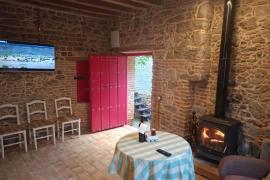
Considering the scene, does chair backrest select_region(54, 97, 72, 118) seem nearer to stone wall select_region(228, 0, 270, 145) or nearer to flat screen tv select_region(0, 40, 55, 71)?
flat screen tv select_region(0, 40, 55, 71)

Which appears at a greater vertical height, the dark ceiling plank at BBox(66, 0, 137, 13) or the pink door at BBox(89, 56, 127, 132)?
the dark ceiling plank at BBox(66, 0, 137, 13)

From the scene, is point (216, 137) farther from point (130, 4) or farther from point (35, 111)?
point (35, 111)

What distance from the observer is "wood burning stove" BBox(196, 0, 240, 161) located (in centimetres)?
306

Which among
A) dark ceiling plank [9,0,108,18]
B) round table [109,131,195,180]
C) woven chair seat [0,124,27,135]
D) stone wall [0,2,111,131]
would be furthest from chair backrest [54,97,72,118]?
round table [109,131,195,180]

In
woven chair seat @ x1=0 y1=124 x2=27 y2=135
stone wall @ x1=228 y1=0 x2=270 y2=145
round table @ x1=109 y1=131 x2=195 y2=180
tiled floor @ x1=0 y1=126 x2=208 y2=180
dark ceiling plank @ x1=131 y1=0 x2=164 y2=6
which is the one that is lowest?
tiled floor @ x1=0 y1=126 x2=208 y2=180

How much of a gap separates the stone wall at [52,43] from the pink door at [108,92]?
0.36m

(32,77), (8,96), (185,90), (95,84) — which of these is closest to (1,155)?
(8,96)

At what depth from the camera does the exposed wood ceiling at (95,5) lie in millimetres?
3873

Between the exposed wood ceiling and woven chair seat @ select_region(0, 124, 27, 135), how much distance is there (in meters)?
2.39

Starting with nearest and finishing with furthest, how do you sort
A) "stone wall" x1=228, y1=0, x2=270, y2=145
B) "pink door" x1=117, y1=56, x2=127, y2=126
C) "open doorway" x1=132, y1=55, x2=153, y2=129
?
1. "stone wall" x1=228, y1=0, x2=270, y2=145
2. "pink door" x1=117, y1=56, x2=127, y2=126
3. "open doorway" x1=132, y1=55, x2=153, y2=129

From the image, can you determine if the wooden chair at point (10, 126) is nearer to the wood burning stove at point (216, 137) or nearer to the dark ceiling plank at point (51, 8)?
the dark ceiling plank at point (51, 8)

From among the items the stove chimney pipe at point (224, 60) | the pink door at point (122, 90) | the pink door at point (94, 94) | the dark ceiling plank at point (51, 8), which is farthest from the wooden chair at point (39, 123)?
the stove chimney pipe at point (224, 60)

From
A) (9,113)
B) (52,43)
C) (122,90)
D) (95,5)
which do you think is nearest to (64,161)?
(9,113)

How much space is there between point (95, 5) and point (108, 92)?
2.05 meters
